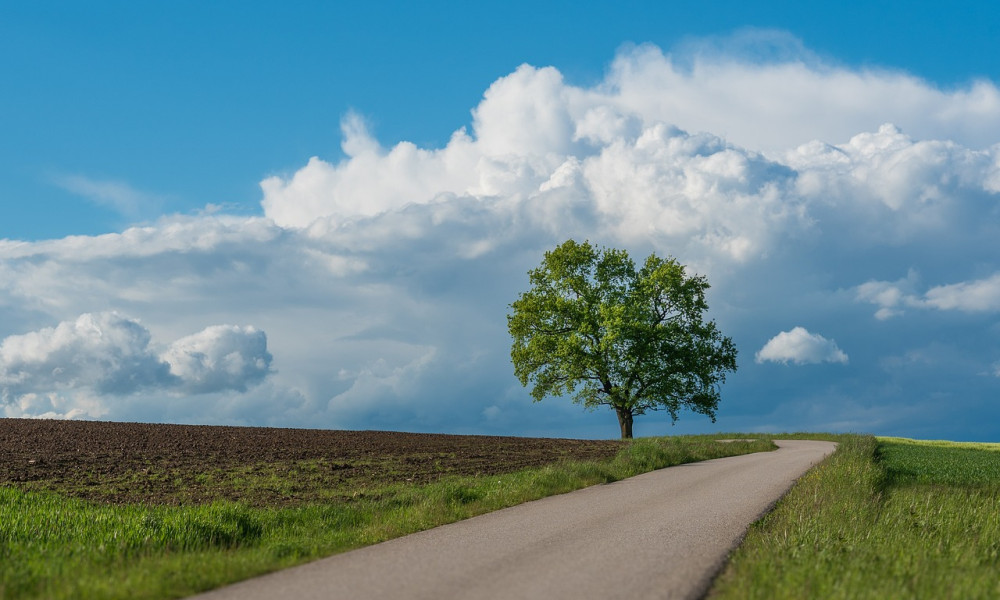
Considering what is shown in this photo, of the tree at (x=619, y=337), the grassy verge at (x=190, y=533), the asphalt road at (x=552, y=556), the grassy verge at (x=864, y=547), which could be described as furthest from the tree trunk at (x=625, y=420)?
the asphalt road at (x=552, y=556)

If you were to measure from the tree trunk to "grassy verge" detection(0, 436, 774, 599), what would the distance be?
27.4 meters

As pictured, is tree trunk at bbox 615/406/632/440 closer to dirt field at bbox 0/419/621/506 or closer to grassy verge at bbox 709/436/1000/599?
dirt field at bbox 0/419/621/506

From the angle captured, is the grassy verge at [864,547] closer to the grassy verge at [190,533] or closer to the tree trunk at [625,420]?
the grassy verge at [190,533]

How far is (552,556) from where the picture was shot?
11.1 meters

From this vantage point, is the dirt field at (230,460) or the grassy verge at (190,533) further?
the dirt field at (230,460)

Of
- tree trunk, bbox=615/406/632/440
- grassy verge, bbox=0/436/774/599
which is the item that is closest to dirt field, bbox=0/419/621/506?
grassy verge, bbox=0/436/774/599

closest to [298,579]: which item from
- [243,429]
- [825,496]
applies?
[825,496]

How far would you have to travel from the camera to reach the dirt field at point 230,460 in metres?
19.6

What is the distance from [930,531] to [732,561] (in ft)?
17.0

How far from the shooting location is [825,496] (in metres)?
17.4

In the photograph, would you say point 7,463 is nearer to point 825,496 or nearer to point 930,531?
point 825,496

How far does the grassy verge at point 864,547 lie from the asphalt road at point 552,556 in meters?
0.62

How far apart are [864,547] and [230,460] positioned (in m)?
20.6

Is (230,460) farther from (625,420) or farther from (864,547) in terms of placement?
(625,420)
